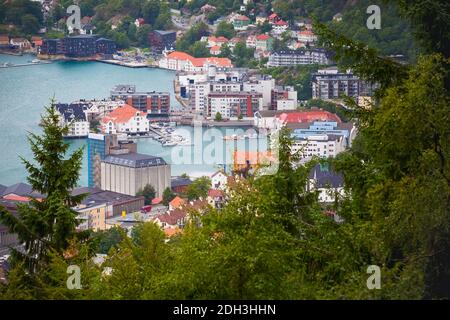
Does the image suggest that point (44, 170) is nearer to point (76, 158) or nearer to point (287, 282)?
point (76, 158)

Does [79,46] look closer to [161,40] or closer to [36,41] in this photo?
[36,41]

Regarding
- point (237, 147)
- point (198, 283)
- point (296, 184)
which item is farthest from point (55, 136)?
point (237, 147)

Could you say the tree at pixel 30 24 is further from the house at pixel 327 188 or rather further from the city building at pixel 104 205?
the house at pixel 327 188

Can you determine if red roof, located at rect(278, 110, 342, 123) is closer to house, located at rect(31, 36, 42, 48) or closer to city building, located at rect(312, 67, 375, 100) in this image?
city building, located at rect(312, 67, 375, 100)

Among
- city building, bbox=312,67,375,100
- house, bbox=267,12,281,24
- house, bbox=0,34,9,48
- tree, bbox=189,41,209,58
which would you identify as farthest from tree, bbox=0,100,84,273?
tree, bbox=189,41,209,58

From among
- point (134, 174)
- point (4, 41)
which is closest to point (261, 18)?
point (4, 41)

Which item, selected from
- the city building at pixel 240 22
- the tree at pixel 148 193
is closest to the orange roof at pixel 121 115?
the tree at pixel 148 193
